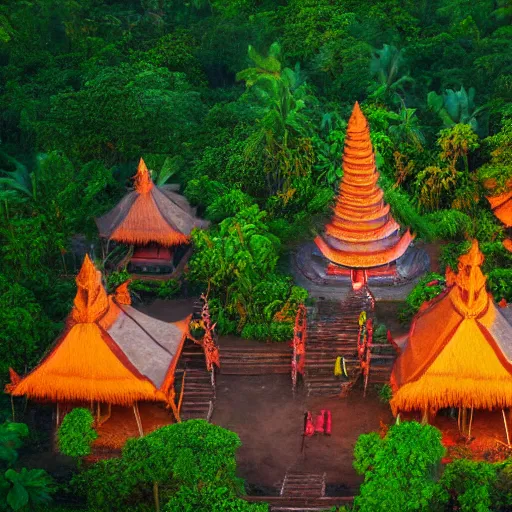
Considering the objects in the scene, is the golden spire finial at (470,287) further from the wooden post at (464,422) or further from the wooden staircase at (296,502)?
the wooden staircase at (296,502)

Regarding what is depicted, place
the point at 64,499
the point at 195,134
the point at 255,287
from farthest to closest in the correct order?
1. the point at 195,134
2. the point at 255,287
3. the point at 64,499

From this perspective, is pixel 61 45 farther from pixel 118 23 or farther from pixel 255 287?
pixel 255 287

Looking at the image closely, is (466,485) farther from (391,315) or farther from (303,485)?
(391,315)

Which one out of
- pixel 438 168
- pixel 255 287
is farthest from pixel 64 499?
pixel 438 168

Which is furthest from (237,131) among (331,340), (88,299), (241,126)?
(88,299)

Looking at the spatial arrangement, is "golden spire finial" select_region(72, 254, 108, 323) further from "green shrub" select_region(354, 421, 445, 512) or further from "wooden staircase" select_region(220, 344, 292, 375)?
"green shrub" select_region(354, 421, 445, 512)

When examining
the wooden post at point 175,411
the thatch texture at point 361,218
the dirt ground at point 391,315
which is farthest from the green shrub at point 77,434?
the thatch texture at point 361,218

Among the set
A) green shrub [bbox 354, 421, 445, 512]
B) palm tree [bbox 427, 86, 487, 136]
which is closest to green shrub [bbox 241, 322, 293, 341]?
green shrub [bbox 354, 421, 445, 512]
